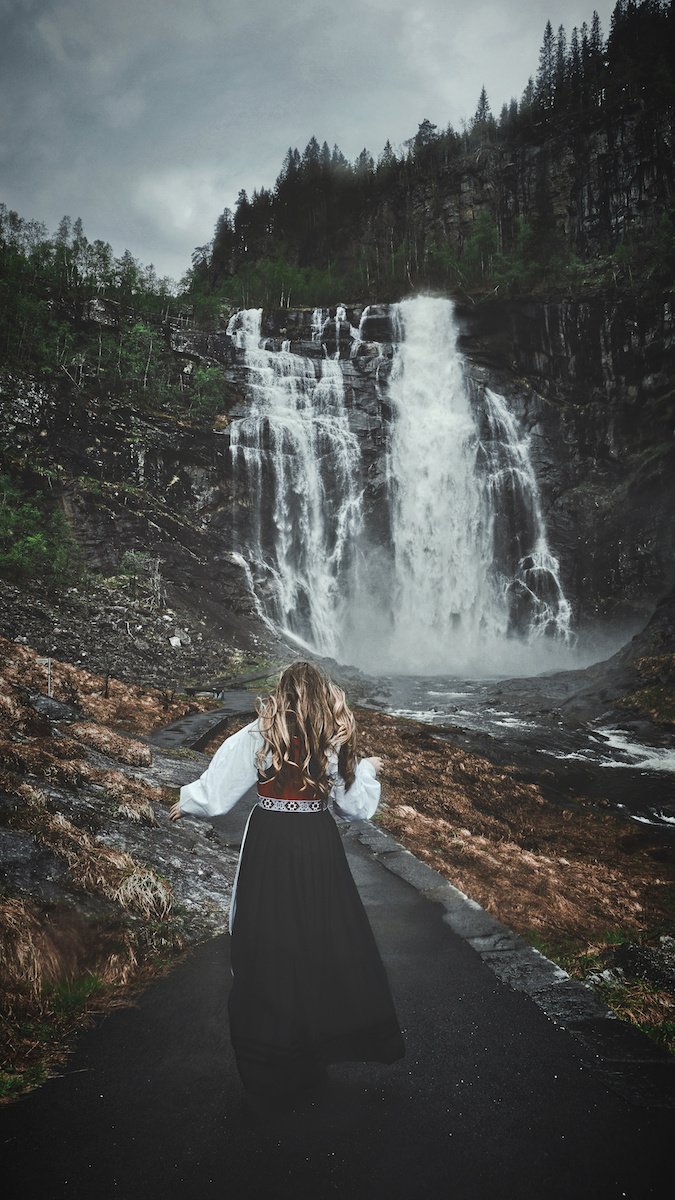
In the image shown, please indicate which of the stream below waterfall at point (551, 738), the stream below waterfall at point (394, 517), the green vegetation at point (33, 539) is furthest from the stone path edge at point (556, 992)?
the stream below waterfall at point (394, 517)

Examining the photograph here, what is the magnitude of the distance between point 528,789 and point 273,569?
20.6 meters

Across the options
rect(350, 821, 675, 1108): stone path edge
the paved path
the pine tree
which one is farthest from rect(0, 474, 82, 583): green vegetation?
the pine tree

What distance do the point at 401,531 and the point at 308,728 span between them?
29836 millimetres

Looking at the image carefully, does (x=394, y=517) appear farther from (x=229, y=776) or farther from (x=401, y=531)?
(x=229, y=776)

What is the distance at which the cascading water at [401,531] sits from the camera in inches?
1192

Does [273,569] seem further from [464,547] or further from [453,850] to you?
[453,850]

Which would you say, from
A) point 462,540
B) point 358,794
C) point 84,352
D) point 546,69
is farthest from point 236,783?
point 546,69

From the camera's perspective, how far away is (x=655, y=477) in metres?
30.3

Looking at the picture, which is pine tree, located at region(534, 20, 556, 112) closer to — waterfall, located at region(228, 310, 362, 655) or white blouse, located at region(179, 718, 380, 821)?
waterfall, located at region(228, 310, 362, 655)

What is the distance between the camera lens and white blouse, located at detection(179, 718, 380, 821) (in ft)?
10.5

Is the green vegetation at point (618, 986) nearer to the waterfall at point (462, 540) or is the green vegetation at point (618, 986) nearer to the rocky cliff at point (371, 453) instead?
the rocky cliff at point (371, 453)

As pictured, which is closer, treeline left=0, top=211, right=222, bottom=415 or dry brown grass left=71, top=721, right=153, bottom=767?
dry brown grass left=71, top=721, right=153, bottom=767

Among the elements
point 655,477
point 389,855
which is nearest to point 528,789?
point 389,855

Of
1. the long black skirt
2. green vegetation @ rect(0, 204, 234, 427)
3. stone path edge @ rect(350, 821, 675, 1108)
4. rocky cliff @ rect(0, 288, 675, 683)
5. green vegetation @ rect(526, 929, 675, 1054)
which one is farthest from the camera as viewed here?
green vegetation @ rect(0, 204, 234, 427)
